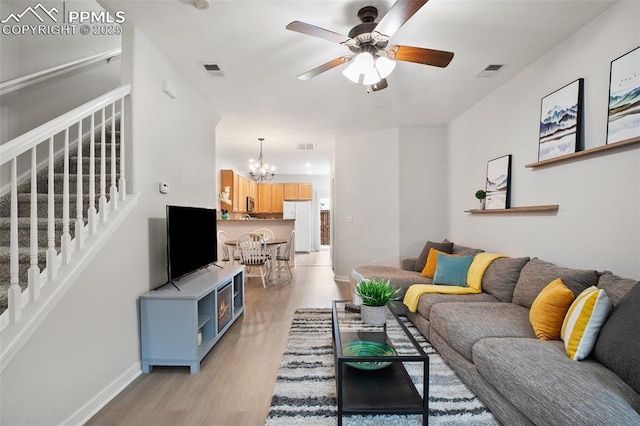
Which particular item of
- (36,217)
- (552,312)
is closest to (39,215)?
(36,217)

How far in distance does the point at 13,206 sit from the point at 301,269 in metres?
5.60

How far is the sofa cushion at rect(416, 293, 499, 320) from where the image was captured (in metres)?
2.71

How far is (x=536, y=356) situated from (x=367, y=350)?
886 millimetres

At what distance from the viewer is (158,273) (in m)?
2.61

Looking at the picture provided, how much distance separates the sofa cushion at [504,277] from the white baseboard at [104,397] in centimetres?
305

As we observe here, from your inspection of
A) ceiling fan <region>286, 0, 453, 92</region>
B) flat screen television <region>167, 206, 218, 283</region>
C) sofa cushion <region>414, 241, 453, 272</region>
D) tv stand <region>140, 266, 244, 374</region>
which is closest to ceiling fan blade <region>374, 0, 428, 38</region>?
ceiling fan <region>286, 0, 453, 92</region>

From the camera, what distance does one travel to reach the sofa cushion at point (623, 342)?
1344mm

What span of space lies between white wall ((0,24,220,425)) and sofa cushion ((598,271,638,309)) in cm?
304

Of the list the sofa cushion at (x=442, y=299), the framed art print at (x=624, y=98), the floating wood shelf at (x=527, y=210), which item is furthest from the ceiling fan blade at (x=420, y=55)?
the sofa cushion at (x=442, y=299)

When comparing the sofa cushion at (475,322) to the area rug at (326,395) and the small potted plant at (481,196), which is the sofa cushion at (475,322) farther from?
the small potted plant at (481,196)

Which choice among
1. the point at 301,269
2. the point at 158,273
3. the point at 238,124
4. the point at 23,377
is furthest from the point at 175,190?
the point at 301,269

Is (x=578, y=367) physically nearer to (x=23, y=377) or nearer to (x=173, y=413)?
(x=173, y=413)

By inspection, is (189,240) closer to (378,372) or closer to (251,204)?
(378,372)

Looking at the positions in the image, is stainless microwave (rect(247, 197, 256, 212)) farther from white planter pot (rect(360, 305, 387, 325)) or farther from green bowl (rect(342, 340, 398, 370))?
green bowl (rect(342, 340, 398, 370))
